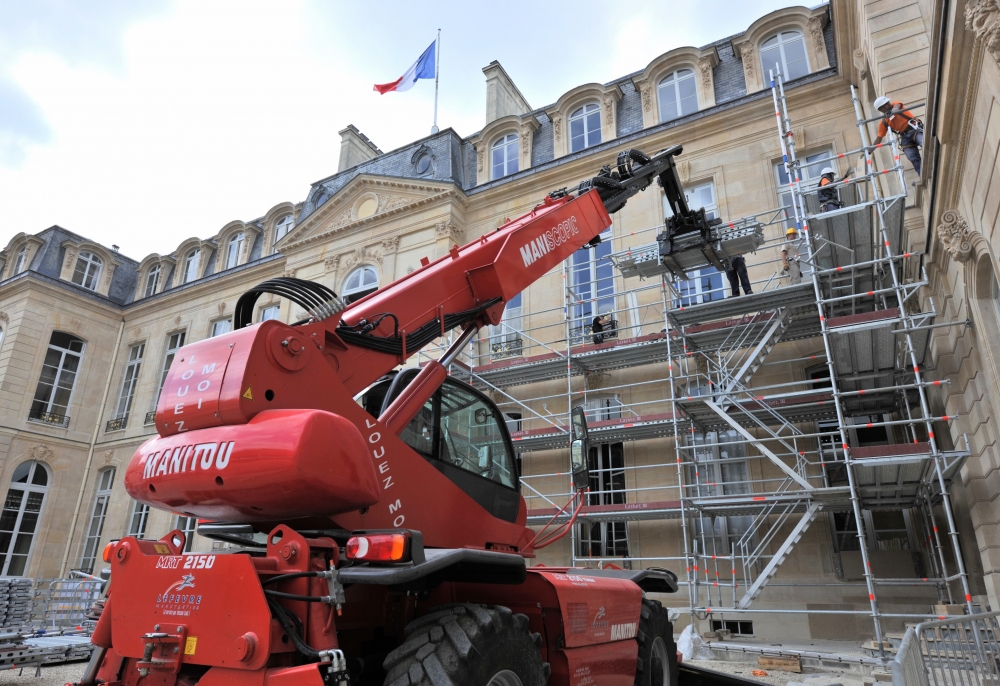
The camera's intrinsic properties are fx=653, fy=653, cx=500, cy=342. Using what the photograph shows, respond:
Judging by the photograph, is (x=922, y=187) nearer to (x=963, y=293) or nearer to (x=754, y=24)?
(x=963, y=293)

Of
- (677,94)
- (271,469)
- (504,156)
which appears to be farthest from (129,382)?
(271,469)

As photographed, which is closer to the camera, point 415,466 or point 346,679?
point 346,679

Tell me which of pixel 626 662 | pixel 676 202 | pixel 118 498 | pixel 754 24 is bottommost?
pixel 626 662

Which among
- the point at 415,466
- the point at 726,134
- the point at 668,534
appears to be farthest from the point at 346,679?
the point at 726,134

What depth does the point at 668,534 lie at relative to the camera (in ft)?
41.5

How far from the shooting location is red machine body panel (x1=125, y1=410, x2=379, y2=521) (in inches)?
125

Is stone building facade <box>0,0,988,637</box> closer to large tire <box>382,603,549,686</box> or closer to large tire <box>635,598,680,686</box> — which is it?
large tire <box>635,598,680,686</box>

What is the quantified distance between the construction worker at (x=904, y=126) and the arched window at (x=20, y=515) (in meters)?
26.0

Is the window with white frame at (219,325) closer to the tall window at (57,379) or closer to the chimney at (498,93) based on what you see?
the tall window at (57,379)

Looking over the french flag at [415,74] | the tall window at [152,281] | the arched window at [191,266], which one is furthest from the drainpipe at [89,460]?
the french flag at [415,74]

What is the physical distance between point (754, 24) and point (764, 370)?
8.57 meters

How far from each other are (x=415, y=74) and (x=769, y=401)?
15612 mm

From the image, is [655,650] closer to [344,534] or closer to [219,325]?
[344,534]

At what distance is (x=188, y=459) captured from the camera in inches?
137
